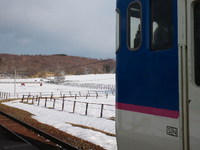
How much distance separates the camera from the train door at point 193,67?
96.3 inches

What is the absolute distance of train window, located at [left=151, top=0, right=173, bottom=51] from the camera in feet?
9.45

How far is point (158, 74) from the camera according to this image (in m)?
2.94

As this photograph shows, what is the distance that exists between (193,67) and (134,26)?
3.99ft

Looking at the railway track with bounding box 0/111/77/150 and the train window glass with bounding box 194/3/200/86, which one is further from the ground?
the train window glass with bounding box 194/3/200/86

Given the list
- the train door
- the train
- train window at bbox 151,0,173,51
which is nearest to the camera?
the train door

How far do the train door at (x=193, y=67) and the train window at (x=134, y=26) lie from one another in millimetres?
849

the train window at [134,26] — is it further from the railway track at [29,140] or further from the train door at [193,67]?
the railway track at [29,140]

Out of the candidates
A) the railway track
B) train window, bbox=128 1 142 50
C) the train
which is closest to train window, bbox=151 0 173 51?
the train

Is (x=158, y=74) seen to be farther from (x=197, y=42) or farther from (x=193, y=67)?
(x=197, y=42)

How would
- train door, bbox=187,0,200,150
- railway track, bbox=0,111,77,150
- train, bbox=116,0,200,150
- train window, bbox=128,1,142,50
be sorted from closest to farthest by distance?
train door, bbox=187,0,200,150, train, bbox=116,0,200,150, train window, bbox=128,1,142,50, railway track, bbox=0,111,77,150

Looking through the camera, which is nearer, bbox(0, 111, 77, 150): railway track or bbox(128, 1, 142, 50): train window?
bbox(128, 1, 142, 50): train window

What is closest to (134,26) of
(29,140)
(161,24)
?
(161,24)

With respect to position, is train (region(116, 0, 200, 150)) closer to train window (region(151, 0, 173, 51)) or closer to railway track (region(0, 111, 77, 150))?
train window (region(151, 0, 173, 51))

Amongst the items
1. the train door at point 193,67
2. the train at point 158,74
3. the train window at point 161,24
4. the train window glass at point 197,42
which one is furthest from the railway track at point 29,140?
the train window glass at point 197,42
